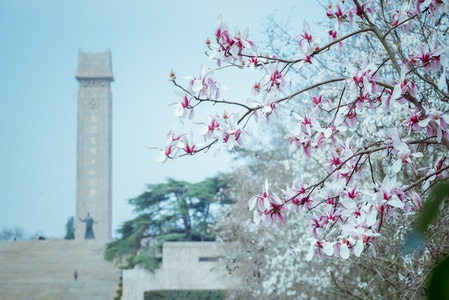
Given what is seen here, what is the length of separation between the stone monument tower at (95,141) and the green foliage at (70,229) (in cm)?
33

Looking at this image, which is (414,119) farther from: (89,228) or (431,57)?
(89,228)

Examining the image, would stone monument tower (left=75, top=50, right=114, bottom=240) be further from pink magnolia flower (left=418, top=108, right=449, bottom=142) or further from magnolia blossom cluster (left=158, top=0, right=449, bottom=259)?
pink magnolia flower (left=418, top=108, right=449, bottom=142)

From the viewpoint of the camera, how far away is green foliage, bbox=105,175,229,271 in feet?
43.5

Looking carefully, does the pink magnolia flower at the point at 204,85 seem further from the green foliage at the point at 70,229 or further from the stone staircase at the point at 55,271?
the green foliage at the point at 70,229

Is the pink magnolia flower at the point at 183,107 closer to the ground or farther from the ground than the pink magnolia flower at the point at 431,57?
closer to the ground

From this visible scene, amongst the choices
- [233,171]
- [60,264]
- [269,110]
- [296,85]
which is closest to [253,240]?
[296,85]

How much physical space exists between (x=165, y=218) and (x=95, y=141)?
17.9 ft

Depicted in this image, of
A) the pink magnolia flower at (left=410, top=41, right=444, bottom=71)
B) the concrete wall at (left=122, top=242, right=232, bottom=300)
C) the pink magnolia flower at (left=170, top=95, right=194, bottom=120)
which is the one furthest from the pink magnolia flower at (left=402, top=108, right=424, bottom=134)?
the concrete wall at (left=122, top=242, right=232, bottom=300)

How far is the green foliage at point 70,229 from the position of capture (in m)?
17.1

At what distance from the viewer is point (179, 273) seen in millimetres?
12727

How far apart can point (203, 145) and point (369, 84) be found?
0.34m

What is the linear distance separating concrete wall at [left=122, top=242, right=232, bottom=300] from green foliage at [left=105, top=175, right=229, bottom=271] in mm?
342

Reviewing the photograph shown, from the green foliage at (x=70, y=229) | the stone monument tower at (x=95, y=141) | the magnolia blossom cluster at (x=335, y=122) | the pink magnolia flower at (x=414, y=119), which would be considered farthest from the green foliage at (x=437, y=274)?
the stone monument tower at (x=95, y=141)

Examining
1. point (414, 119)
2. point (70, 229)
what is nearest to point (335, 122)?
point (414, 119)
